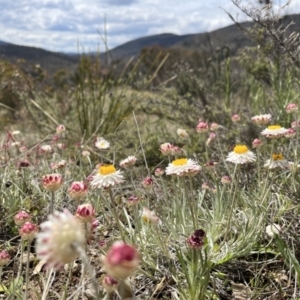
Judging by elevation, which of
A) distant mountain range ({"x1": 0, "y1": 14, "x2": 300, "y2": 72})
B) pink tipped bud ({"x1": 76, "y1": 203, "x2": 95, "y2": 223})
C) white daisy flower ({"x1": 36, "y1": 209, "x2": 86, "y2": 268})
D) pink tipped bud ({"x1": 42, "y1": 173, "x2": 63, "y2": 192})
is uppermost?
white daisy flower ({"x1": 36, "y1": 209, "x2": 86, "y2": 268})

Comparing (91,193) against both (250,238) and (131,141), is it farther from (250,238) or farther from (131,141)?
(131,141)

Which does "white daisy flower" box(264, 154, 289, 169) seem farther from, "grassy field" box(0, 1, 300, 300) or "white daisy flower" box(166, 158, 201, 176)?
"white daisy flower" box(166, 158, 201, 176)

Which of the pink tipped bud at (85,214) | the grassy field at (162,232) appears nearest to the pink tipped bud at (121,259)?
the grassy field at (162,232)

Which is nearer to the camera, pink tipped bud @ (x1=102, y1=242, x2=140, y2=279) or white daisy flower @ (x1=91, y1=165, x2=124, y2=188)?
pink tipped bud @ (x1=102, y1=242, x2=140, y2=279)

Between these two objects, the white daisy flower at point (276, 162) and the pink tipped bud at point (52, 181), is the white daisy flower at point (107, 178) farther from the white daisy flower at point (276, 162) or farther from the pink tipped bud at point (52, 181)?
the white daisy flower at point (276, 162)

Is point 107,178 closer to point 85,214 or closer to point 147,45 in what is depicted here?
point 85,214

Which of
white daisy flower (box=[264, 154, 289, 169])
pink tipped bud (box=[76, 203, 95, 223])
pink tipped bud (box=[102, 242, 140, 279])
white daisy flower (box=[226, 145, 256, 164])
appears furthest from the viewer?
white daisy flower (box=[264, 154, 289, 169])

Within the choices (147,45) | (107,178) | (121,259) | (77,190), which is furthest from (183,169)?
(147,45)

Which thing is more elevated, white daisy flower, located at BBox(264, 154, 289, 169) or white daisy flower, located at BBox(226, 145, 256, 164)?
white daisy flower, located at BBox(226, 145, 256, 164)

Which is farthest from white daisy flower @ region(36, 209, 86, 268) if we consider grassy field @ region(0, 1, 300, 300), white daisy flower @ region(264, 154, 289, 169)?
white daisy flower @ region(264, 154, 289, 169)

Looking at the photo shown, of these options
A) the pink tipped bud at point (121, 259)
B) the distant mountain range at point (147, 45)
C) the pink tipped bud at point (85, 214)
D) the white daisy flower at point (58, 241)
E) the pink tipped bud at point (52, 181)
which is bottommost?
the distant mountain range at point (147, 45)

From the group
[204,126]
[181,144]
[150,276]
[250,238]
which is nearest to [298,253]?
[250,238]

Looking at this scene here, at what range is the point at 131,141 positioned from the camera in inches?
142

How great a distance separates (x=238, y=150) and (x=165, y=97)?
295cm
